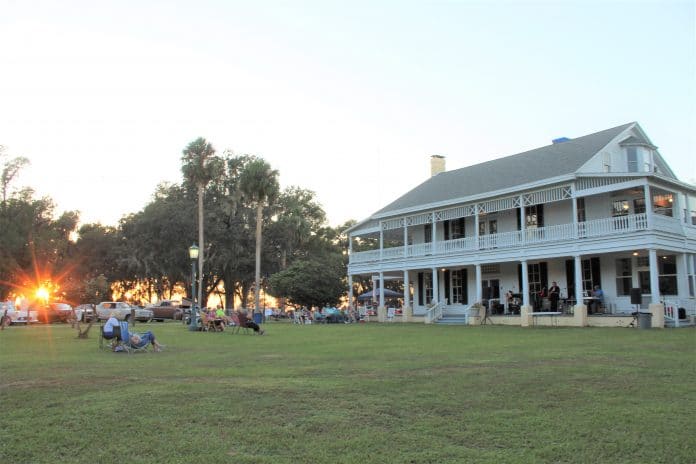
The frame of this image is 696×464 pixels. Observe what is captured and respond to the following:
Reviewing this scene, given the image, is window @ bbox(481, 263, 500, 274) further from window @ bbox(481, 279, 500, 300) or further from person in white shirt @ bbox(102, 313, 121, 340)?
person in white shirt @ bbox(102, 313, 121, 340)

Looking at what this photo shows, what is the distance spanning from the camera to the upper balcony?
2386 cm

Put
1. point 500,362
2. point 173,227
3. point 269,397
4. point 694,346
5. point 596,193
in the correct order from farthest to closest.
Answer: point 173,227 → point 596,193 → point 694,346 → point 500,362 → point 269,397

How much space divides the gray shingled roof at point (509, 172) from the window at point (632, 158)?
1032 mm

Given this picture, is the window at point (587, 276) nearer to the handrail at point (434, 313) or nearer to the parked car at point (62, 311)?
the handrail at point (434, 313)

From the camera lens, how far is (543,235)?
89.5 ft

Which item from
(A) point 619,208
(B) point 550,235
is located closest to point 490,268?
(B) point 550,235

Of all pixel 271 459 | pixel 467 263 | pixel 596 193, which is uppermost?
pixel 596 193

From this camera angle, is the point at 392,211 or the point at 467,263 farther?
the point at 392,211

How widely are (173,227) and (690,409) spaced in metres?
51.7

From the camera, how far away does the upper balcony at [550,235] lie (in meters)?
23.9

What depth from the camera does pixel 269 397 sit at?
767cm

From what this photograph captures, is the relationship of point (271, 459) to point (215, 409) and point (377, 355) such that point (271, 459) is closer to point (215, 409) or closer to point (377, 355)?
point (215, 409)

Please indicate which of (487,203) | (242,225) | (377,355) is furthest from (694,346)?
(242,225)

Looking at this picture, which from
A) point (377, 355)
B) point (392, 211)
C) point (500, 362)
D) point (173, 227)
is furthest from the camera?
point (173, 227)
